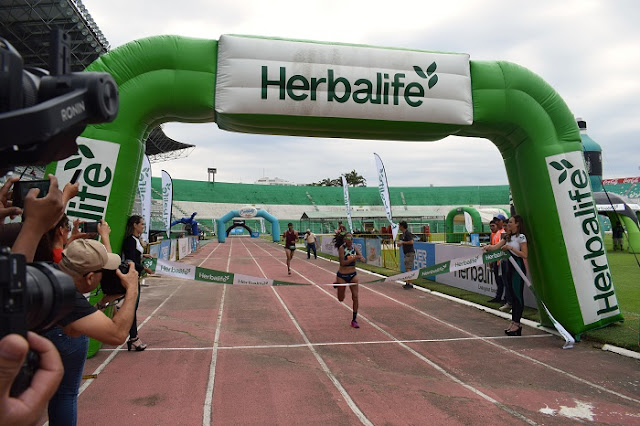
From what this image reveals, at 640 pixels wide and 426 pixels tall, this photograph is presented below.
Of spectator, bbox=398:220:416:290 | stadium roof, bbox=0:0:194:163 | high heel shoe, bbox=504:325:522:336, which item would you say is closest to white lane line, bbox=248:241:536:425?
high heel shoe, bbox=504:325:522:336

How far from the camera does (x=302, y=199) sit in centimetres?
7612

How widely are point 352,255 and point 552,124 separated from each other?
3924 mm

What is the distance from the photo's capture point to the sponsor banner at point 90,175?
5.89 meters

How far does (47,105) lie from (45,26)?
27937mm

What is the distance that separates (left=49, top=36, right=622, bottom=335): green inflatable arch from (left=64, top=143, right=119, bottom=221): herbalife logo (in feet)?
0.37

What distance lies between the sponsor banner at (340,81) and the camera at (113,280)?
4.08 meters

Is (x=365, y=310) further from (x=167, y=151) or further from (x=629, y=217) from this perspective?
(x=167, y=151)

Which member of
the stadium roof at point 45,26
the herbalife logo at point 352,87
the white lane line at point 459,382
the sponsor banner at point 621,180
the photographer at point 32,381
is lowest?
the white lane line at point 459,382

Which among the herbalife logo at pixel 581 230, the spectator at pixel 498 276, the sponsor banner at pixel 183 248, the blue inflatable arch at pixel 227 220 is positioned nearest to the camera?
the herbalife logo at pixel 581 230

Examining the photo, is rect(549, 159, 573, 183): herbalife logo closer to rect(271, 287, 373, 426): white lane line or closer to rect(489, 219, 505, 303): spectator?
rect(489, 219, 505, 303): spectator

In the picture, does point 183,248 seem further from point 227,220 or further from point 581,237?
point 227,220

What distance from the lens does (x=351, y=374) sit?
5.44m

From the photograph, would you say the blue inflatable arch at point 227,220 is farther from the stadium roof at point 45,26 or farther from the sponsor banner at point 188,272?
the sponsor banner at point 188,272

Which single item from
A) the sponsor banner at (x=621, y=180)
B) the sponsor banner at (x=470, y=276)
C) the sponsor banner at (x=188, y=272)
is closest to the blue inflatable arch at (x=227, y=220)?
the sponsor banner at (x=470, y=276)
